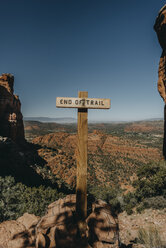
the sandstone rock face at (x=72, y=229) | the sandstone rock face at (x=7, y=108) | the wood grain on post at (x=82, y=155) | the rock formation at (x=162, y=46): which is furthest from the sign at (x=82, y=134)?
the sandstone rock face at (x=7, y=108)

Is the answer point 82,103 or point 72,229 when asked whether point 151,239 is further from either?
point 82,103

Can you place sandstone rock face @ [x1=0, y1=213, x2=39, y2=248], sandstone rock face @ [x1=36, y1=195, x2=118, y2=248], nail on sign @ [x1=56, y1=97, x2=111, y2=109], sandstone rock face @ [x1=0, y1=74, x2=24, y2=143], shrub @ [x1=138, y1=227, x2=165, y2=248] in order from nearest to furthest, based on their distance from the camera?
1. sandstone rock face @ [x1=36, y1=195, x2=118, y2=248]
2. nail on sign @ [x1=56, y1=97, x2=111, y2=109]
3. sandstone rock face @ [x1=0, y1=213, x2=39, y2=248]
4. shrub @ [x1=138, y1=227, x2=165, y2=248]
5. sandstone rock face @ [x1=0, y1=74, x2=24, y2=143]

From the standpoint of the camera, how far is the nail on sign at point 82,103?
2.71m

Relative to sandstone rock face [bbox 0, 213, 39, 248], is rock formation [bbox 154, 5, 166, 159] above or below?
above

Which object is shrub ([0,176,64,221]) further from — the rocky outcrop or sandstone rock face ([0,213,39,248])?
the rocky outcrop

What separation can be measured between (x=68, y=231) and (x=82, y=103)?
275cm

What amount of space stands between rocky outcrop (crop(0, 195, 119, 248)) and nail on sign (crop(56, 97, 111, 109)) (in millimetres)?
2519

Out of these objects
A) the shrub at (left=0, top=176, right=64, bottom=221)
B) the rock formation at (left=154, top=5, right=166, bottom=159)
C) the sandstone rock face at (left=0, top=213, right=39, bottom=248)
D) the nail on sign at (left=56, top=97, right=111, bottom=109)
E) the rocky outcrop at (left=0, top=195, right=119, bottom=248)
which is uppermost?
the rock formation at (left=154, top=5, right=166, bottom=159)

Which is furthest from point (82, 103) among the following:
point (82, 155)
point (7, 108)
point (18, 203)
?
point (7, 108)

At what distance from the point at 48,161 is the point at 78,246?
23.7 metres

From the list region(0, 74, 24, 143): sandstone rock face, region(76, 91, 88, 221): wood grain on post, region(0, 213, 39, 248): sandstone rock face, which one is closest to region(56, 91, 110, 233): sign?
region(76, 91, 88, 221): wood grain on post

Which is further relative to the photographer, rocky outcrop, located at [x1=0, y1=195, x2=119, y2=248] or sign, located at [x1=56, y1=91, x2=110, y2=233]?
sign, located at [x1=56, y1=91, x2=110, y2=233]

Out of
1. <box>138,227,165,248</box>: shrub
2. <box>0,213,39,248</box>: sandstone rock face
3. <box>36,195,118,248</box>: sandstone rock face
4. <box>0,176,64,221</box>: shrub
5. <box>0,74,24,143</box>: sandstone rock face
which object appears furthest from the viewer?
<box>0,74,24,143</box>: sandstone rock face

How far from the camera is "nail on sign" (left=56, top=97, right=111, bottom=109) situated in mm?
→ 2708
